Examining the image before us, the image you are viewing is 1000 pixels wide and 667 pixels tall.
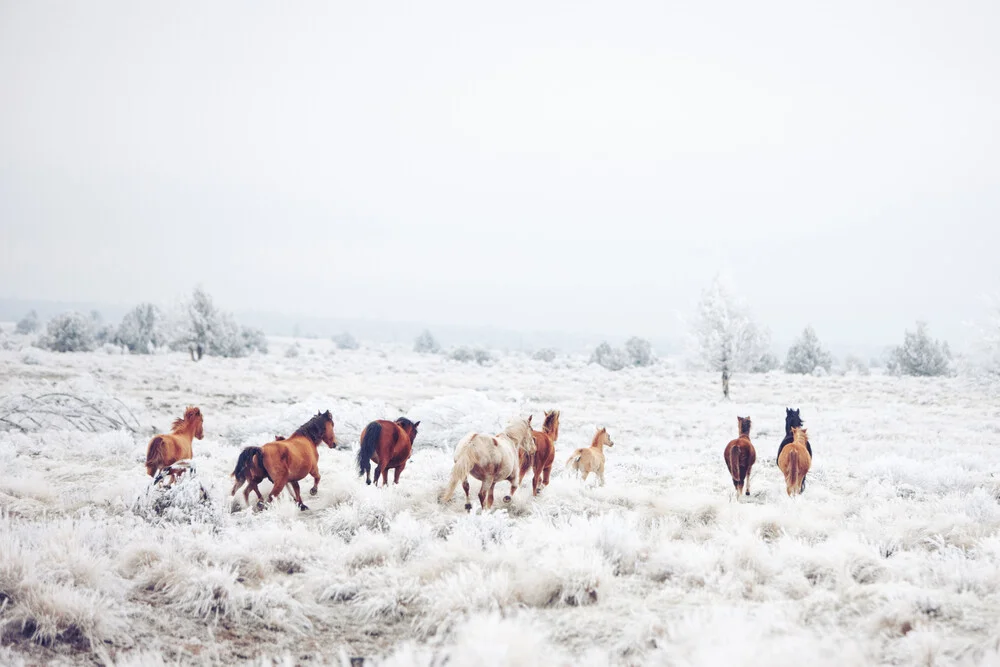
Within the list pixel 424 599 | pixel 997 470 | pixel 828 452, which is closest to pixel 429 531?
pixel 424 599

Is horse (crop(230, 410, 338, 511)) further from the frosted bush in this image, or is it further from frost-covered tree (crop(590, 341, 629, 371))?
the frosted bush

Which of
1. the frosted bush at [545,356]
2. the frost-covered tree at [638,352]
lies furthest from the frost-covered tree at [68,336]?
the frost-covered tree at [638,352]

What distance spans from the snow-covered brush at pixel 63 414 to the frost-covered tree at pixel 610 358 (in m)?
46.7

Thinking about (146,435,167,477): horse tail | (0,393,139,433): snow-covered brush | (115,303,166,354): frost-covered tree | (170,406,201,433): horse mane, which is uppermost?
(115,303,166,354): frost-covered tree

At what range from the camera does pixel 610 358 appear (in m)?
57.6

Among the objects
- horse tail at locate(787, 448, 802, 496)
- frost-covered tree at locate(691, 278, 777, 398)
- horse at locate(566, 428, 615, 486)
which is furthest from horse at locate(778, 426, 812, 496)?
frost-covered tree at locate(691, 278, 777, 398)

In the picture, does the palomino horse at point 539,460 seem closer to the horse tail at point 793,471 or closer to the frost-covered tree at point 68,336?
the horse tail at point 793,471

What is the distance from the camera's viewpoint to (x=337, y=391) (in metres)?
27.2

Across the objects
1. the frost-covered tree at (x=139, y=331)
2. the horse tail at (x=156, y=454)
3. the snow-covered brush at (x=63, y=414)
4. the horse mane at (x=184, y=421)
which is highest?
the frost-covered tree at (x=139, y=331)

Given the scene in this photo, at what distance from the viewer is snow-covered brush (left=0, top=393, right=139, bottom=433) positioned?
41.7 feet

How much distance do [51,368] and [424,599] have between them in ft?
94.2

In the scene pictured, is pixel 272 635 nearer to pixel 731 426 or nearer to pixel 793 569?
pixel 793 569

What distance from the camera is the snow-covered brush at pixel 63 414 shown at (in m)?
12.7

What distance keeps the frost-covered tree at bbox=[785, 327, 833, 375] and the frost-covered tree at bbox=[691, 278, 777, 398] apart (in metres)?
26.0
